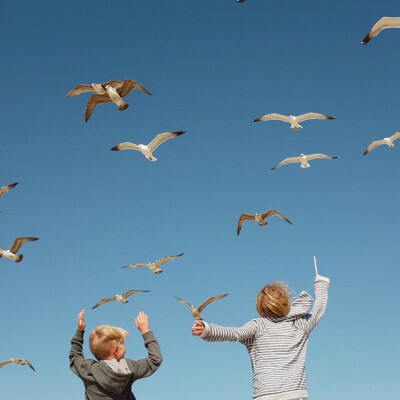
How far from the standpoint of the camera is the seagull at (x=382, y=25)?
70.6 feet

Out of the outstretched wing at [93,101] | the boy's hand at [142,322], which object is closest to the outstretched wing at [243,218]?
the outstretched wing at [93,101]

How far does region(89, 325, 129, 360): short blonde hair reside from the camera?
6.28 meters

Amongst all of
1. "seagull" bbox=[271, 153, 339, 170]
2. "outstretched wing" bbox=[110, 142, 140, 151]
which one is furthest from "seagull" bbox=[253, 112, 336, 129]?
"outstretched wing" bbox=[110, 142, 140, 151]

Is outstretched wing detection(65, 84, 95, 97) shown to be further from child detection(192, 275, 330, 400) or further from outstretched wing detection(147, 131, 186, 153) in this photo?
child detection(192, 275, 330, 400)

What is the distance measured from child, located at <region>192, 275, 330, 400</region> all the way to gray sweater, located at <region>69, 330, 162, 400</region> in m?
0.75

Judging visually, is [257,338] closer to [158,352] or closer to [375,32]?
[158,352]

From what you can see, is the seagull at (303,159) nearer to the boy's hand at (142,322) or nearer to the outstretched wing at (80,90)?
the outstretched wing at (80,90)

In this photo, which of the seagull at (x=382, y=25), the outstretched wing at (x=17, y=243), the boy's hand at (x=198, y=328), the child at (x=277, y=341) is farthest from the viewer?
the outstretched wing at (x=17, y=243)

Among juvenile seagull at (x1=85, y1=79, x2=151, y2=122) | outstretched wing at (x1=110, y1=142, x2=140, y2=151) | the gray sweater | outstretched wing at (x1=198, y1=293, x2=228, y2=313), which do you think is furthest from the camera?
outstretched wing at (x1=110, y1=142, x2=140, y2=151)

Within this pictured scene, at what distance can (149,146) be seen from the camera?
2902 centimetres

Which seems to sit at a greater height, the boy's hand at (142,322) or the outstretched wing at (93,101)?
the outstretched wing at (93,101)

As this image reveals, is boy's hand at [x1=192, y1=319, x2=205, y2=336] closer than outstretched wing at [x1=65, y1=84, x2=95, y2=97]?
Yes

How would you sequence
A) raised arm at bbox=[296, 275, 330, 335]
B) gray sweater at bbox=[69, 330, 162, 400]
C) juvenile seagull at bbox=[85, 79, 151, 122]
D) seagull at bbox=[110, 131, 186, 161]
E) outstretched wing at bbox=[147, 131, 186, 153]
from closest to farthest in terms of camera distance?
gray sweater at bbox=[69, 330, 162, 400] < raised arm at bbox=[296, 275, 330, 335] < juvenile seagull at bbox=[85, 79, 151, 122] < outstretched wing at bbox=[147, 131, 186, 153] < seagull at bbox=[110, 131, 186, 161]

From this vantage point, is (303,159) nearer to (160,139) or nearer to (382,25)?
(160,139)
